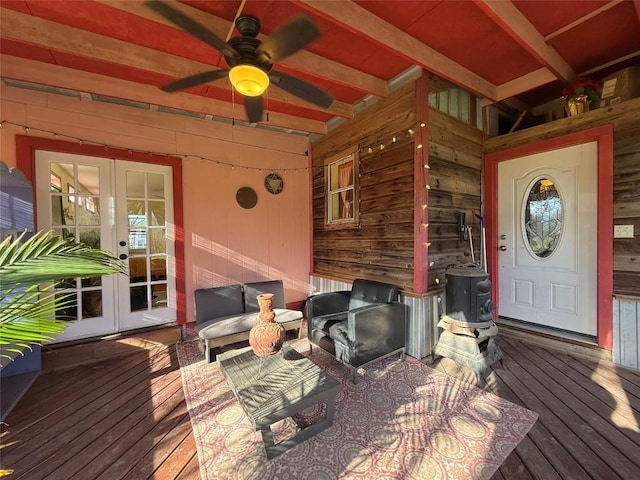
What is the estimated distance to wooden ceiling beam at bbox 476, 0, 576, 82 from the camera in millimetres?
1900

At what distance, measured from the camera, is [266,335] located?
1910 mm

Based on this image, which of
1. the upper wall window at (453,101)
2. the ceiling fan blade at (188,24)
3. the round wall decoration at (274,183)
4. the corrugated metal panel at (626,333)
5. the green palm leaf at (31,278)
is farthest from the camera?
the round wall decoration at (274,183)

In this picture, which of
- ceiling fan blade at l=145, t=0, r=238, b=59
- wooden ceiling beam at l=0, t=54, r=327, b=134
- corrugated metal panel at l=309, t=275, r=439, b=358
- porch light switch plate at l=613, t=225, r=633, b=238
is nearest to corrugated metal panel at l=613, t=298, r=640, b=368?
porch light switch plate at l=613, t=225, r=633, b=238

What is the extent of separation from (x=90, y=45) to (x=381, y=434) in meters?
3.72

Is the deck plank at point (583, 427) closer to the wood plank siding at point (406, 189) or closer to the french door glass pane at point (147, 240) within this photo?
the wood plank siding at point (406, 189)

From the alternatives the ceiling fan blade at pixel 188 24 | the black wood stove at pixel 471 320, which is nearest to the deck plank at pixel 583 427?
the black wood stove at pixel 471 320

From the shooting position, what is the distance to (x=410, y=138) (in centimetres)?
278

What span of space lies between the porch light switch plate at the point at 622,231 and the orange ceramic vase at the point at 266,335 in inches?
128

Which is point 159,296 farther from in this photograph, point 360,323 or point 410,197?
point 410,197

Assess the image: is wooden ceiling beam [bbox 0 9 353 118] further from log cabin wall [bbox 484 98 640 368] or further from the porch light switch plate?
the porch light switch plate

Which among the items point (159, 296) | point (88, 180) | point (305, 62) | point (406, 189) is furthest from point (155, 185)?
point (406, 189)

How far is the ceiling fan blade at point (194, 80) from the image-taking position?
6.14ft

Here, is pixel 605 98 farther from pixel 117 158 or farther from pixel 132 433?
pixel 117 158

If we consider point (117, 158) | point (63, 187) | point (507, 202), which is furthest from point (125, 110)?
point (507, 202)
